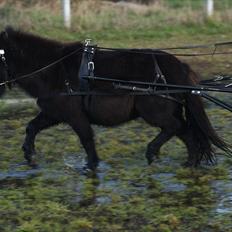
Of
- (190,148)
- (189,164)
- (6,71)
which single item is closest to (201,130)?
(190,148)

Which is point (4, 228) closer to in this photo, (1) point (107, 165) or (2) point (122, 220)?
(2) point (122, 220)

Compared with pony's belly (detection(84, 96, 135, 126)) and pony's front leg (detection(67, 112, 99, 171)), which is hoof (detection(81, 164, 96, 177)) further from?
pony's belly (detection(84, 96, 135, 126))

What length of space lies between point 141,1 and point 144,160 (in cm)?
1216

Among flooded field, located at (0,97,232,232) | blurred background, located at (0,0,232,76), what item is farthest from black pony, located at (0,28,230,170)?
blurred background, located at (0,0,232,76)

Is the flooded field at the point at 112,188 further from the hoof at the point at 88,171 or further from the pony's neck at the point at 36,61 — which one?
the pony's neck at the point at 36,61

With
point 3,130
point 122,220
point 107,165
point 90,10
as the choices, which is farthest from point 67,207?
point 90,10

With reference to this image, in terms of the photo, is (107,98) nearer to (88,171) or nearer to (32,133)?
(88,171)

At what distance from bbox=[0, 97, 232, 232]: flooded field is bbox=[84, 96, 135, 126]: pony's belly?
55cm

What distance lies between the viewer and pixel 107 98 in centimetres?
670

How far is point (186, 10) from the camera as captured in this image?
1628 centimetres

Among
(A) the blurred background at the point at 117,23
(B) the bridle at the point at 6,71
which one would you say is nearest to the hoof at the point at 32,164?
(B) the bridle at the point at 6,71

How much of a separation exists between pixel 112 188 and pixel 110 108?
845 mm

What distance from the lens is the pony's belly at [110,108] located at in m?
6.69

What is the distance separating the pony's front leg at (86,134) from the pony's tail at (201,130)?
100 centimetres
